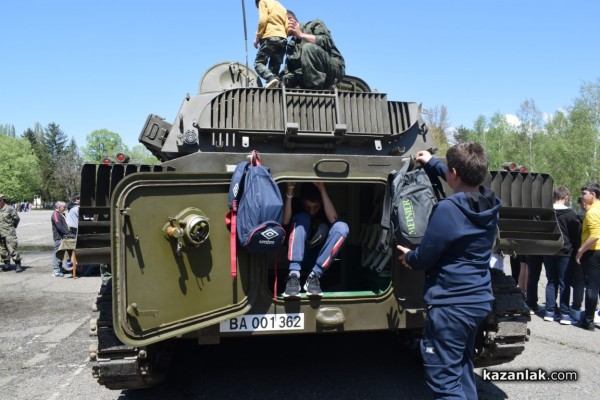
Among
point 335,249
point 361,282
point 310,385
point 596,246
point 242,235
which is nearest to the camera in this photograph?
point 242,235

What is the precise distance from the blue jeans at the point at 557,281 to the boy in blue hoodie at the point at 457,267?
476 centimetres

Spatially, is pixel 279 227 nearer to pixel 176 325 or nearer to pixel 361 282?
pixel 176 325

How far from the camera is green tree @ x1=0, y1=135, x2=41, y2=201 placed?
64.8 metres

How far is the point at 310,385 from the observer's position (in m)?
4.48

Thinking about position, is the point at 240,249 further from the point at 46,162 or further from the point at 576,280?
the point at 46,162

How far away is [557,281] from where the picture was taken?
7223 millimetres

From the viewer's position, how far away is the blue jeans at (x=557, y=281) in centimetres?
698

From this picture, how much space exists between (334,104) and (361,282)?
182cm

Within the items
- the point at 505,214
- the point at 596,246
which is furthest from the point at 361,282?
the point at 596,246

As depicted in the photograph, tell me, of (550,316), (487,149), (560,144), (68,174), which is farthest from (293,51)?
(68,174)

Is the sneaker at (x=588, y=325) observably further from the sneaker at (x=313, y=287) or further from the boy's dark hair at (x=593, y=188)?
the sneaker at (x=313, y=287)

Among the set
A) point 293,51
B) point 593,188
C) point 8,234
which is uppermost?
point 293,51

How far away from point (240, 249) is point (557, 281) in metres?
5.55

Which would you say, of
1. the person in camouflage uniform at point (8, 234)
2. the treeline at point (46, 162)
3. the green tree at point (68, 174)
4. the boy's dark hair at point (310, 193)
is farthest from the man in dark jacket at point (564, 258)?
the green tree at point (68, 174)
